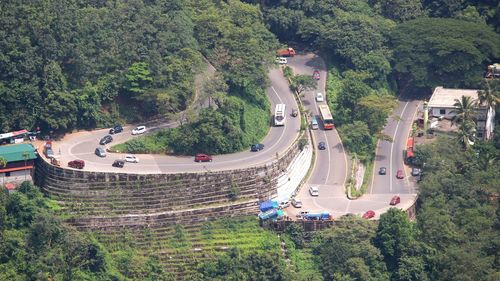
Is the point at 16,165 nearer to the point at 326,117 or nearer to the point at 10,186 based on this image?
the point at 10,186

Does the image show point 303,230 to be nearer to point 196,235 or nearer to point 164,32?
point 196,235

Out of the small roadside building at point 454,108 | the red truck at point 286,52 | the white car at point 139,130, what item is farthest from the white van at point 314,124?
the white car at point 139,130

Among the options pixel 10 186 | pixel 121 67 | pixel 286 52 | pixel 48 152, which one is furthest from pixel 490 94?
pixel 10 186

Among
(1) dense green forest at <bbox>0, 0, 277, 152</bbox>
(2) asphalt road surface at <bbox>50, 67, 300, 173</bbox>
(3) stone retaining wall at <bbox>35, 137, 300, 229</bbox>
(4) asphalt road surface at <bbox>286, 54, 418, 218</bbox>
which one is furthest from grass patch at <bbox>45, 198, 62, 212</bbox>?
(4) asphalt road surface at <bbox>286, 54, 418, 218</bbox>

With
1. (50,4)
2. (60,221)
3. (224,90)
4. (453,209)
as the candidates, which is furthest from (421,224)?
(50,4)

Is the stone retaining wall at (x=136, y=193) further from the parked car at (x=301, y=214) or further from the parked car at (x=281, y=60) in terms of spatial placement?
the parked car at (x=281, y=60)

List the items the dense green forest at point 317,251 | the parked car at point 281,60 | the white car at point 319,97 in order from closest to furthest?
1. the dense green forest at point 317,251
2. the white car at point 319,97
3. the parked car at point 281,60

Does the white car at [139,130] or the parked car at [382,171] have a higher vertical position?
the white car at [139,130]
